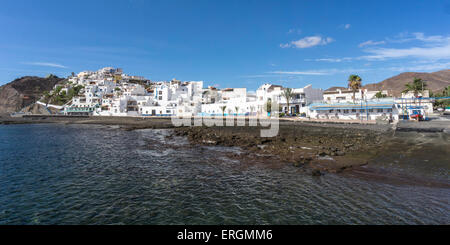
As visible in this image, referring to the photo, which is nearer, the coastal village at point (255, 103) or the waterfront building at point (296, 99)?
the coastal village at point (255, 103)

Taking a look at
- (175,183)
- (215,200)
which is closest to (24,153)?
(175,183)

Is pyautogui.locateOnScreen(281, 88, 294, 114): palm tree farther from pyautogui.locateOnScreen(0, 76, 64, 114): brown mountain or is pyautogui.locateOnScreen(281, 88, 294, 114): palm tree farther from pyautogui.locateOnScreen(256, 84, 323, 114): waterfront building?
pyautogui.locateOnScreen(0, 76, 64, 114): brown mountain

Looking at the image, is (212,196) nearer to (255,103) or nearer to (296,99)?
(296,99)

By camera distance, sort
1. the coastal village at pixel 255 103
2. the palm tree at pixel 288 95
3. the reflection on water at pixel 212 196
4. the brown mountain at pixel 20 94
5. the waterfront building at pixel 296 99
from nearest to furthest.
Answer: the reflection on water at pixel 212 196, the coastal village at pixel 255 103, the palm tree at pixel 288 95, the waterfront building at pixel 296 99, the brown mountain at pixel 20 94

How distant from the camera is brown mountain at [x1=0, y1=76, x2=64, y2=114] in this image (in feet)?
474

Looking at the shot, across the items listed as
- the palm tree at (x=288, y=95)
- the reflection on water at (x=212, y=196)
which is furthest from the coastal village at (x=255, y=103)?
the reflection on water at (x=212, y=196)

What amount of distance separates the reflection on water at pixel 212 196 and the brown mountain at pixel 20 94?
181 metres

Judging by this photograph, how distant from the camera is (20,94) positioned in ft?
489

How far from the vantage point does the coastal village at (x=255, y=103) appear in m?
50.6

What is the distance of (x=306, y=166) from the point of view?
1543 centimetres

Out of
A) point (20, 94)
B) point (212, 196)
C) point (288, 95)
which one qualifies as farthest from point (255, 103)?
point (20, 94)

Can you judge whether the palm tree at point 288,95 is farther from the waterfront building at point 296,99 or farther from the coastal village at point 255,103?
the waterfront building at point 296,99

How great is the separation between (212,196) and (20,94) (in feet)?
666

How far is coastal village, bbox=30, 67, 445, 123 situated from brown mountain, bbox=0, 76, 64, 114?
3275cm
